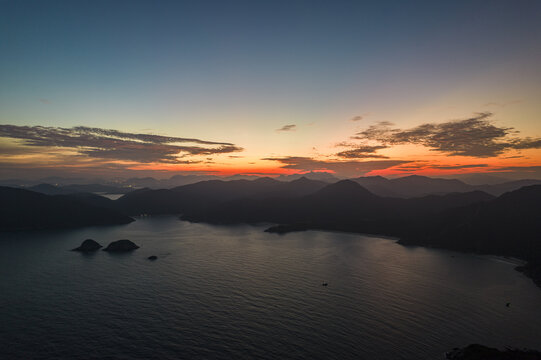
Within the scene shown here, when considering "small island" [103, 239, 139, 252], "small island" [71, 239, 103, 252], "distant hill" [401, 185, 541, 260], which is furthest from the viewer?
"distant hill" [401, 185, 541, 260]

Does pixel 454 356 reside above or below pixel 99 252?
above

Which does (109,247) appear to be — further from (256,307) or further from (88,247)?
(256,307)

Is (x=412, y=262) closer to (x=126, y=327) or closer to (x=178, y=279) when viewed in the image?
(x=178, y=279)

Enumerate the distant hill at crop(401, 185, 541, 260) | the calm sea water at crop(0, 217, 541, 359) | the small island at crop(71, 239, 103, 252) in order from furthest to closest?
the distant hill at crop(401, 185, 541, 260) < the small island at crop(71, 239, 103, 252) < the calm sea water at crop(0, 217, 541, 359)

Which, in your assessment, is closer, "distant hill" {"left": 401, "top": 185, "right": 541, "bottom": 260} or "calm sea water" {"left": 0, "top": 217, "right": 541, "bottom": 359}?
"calm sea water" {"left": 0, "top": 217, "right": 541, "bottom": 359}

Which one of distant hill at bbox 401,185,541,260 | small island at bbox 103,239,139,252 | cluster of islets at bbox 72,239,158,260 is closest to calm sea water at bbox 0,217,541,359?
cluster of islets at bbox 72,239,158,260

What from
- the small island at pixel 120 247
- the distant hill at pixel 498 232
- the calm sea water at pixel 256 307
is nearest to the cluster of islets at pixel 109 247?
the small island at pixel 120 247

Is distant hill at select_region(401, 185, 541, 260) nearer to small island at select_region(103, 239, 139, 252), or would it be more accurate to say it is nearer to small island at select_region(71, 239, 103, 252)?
small island at select_region(103, 239, 139, 252)

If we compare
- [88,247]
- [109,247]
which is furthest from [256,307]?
[88,247]

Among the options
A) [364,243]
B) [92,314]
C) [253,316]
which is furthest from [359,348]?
[364,243]
